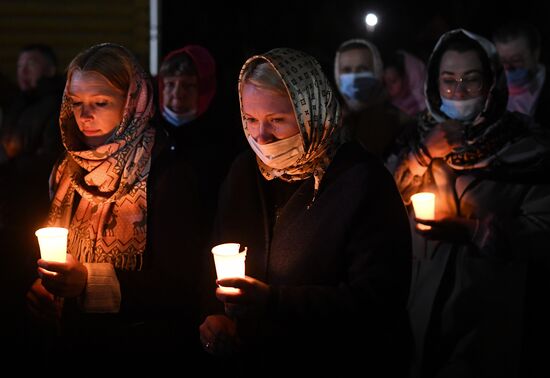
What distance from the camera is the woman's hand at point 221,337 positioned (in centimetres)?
280

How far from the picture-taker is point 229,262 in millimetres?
2545

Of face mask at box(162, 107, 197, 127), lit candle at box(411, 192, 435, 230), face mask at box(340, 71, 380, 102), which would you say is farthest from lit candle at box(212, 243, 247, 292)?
face mask at box(340, 71, 380, 102)

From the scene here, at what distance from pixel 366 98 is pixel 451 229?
2.38 m

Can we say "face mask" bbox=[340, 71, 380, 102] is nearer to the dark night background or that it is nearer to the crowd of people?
the crowd of people

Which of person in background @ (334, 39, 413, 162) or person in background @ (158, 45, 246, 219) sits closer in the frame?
person in background @ (158, 45, 246, 219)

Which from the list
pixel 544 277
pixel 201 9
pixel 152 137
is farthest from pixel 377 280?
pixel 201 9

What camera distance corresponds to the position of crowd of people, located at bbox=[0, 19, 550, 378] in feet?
8.80

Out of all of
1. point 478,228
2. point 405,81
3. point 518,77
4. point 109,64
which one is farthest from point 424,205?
point 405,81

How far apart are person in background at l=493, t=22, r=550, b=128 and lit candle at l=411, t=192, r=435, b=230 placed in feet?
7.08

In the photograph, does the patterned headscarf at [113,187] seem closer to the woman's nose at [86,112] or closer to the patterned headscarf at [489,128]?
the woman's nose at [86,112]

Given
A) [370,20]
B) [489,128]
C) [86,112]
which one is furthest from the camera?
[370,20]

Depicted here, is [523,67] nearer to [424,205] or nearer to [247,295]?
[424,205]

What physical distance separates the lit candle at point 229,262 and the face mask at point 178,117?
259 centimetres

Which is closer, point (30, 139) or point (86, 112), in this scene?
point (86, 112)
